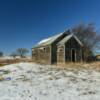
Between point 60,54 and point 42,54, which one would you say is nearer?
point 60,54

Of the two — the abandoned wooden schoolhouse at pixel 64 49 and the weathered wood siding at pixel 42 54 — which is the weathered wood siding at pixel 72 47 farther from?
the weathered wood siding at pixel 42 54

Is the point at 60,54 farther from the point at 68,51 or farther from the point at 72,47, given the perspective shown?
the point at 72,47

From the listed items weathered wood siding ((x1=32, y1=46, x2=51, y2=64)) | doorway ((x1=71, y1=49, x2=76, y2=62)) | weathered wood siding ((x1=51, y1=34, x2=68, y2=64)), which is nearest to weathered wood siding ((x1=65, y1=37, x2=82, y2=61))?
doorway ((x1=71, y1=49, x2=76, y2=62))

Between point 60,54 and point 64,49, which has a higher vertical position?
point 64,49

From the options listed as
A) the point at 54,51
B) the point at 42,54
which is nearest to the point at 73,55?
the point at 54,51

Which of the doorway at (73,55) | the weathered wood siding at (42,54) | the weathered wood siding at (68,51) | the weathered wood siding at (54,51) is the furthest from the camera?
the weathered wood siding at (42,54)

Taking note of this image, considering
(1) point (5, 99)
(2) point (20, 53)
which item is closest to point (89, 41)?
(1) point (5, 99)

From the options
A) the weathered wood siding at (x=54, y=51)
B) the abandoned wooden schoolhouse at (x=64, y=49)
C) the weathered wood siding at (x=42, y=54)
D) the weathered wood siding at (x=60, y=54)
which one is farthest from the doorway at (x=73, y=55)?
the weathered wood siding at (x=42, y=54)

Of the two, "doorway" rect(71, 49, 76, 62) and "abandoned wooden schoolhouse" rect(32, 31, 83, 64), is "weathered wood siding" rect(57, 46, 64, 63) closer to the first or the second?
"abandoned wooden schoolhouse" rect(32, 31, 83, 64)

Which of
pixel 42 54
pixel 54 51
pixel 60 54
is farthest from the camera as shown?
pixel 42 54

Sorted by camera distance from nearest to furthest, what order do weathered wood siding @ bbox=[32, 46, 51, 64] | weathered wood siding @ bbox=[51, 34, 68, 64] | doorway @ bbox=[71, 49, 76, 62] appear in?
weathered wood siding @ bbox=[51, 34, 68, 64]
doorway @ bbox=[71, 49, 76, 62]
weathered wood siding @ bbox=[32, 46, 51, 64]

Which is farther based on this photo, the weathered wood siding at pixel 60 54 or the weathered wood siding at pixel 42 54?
the weathered wood siding at pixel 42 54

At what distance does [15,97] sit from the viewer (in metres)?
7.76

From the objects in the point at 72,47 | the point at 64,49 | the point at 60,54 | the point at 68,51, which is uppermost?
the point at 72,47
